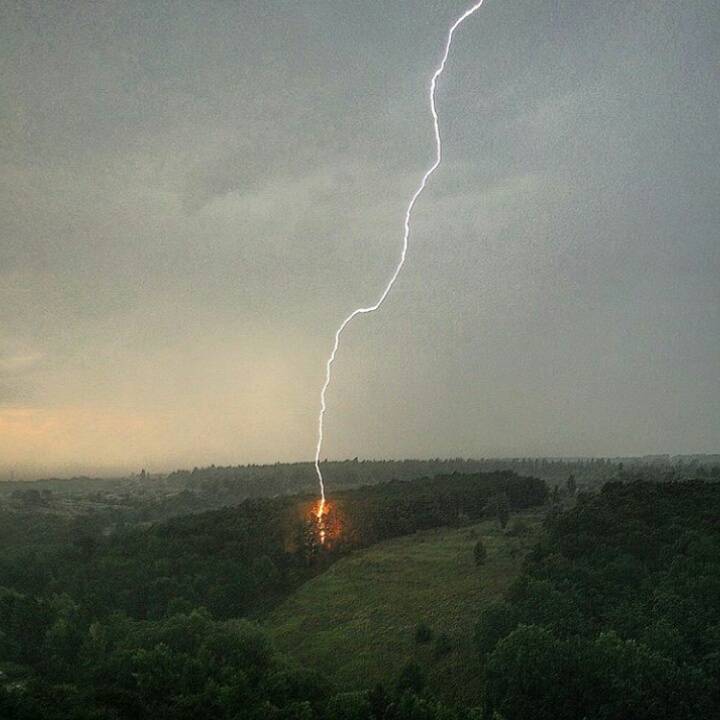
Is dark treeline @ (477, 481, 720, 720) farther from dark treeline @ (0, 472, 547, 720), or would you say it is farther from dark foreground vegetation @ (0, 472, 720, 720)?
dark treeline @ (0, 472, 547, 720)

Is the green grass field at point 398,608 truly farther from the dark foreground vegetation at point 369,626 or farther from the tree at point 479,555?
the dark foreground vegetation at point 369,626

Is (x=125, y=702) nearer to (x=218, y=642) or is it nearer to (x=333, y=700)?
(x=333, y=700)

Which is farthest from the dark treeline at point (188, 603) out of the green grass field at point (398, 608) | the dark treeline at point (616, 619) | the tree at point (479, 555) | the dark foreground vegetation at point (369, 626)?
the tree at point (479, 555)

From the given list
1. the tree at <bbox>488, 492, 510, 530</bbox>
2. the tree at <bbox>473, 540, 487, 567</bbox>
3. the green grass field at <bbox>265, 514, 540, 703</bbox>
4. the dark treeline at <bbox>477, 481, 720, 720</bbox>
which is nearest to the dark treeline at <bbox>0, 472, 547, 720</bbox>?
the tree at <bbox>488, 492, 510, 530</bbox>

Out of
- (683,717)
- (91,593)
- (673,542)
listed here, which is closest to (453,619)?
(673,542)

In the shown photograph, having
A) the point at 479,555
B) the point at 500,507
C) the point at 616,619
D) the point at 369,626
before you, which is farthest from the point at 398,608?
the point at 500,507

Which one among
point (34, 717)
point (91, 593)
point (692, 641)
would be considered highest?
point (34, 717)
